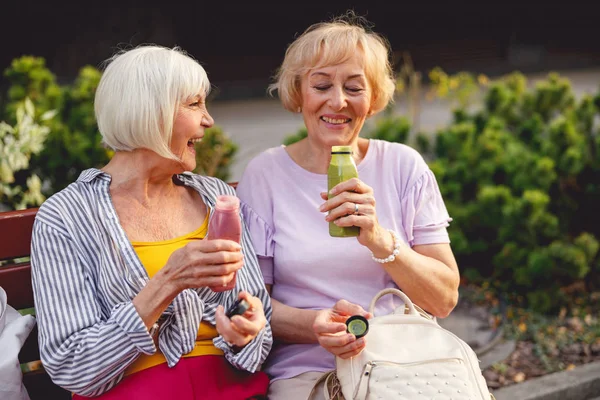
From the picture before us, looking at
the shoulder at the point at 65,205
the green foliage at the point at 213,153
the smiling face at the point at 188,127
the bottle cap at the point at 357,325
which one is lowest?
the green foliage at the point at 213,153

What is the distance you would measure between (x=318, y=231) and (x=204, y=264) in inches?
28.0

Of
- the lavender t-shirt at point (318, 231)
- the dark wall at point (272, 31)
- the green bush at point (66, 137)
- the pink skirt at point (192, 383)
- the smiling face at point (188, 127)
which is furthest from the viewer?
the dark wall at point (272, 31)

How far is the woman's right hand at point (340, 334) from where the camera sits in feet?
7.46

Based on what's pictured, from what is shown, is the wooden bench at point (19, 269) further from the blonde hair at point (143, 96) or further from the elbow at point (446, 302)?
the elbow at point (446, 302)

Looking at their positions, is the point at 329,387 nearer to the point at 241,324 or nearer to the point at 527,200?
the point at 241,324

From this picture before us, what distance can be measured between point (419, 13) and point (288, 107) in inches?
515

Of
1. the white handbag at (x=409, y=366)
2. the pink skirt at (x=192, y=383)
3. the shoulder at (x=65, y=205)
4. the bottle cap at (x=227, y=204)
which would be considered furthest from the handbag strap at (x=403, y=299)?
the shoulder at (x=65, y=205)

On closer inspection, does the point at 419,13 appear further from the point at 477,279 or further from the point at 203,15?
the point at 477,279

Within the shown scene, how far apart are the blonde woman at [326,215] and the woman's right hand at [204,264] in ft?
1.74

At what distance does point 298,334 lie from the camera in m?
2.61

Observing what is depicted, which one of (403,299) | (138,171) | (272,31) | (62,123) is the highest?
(138,171)

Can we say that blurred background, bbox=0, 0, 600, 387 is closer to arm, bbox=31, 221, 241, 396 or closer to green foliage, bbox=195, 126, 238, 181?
green foliage, bbox=195, 126, 238, 181

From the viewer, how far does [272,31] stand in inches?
545

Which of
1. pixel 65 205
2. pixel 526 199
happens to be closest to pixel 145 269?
pixel 65 205
